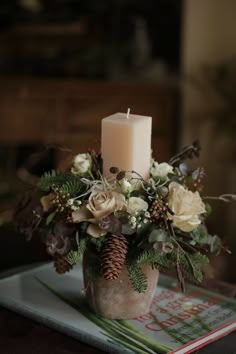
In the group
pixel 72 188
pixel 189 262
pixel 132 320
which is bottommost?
pixel 132 320

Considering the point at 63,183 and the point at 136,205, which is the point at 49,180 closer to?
the point at 63,183

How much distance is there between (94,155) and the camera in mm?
1104

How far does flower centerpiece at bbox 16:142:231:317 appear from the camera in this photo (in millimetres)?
1015

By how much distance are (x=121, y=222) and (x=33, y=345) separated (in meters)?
0.23

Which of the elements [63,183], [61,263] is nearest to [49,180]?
[63,183]

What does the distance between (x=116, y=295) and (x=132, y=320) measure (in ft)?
0.17

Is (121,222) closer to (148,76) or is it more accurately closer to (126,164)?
(126,164)

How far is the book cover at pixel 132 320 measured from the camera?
3.32 ft

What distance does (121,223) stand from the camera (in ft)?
3.31

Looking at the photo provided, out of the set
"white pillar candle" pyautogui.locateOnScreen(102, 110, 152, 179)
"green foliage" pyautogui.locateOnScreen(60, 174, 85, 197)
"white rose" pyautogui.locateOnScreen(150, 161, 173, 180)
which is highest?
"white pillar candle" pyautogui.locateOnScreen(102, 110, 152, 179)

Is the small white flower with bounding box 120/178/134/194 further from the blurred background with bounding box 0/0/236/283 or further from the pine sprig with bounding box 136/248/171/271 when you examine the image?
the blurred background with bounding box 0/0/236/283

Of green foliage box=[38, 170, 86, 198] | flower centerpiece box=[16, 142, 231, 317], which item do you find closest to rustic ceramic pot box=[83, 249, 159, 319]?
flower centerpiece box=[16, 142, 231, 317]

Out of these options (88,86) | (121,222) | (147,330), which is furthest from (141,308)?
(88,86)

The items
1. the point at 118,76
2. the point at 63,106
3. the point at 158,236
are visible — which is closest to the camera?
the point at 158,236
